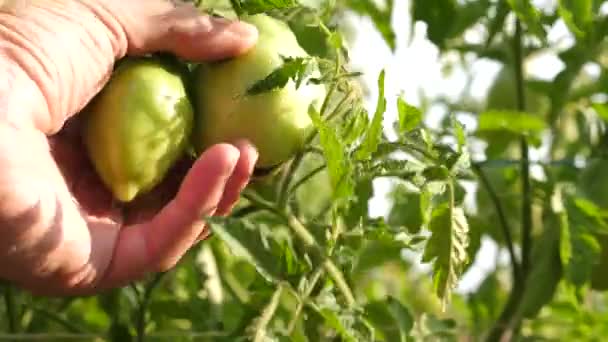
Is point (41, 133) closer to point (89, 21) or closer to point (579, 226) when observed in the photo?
point (89, 21)

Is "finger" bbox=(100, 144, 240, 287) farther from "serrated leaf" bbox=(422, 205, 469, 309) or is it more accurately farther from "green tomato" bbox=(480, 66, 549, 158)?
"green tomato" bbox=(480, 66, 549, 158)

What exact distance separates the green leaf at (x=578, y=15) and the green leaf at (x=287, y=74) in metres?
0.31

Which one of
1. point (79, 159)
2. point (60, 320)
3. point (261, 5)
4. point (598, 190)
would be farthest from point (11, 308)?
point (598, 190)

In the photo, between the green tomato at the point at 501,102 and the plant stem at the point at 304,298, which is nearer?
the plant stem at the point at 304,298

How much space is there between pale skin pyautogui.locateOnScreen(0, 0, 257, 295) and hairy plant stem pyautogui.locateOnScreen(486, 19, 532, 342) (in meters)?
0.46

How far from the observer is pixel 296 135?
0.85 metres

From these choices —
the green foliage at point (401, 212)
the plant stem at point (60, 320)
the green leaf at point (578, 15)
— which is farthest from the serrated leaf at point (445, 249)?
the plant stem at point (60, 320)

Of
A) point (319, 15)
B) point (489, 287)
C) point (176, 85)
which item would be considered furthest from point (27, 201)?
point (489, 287)

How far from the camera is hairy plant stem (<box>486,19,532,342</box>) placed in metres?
1.22

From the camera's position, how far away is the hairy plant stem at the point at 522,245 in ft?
4.00

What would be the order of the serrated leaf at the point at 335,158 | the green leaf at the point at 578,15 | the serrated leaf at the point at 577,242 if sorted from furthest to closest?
the serrated leaf at the point at 577,242
the green leaf at the point at 578,15
the serrated leaf at the point at 335,158

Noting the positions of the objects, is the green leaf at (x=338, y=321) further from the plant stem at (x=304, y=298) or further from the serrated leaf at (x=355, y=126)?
the serrated leaf at (x=355, y=126)

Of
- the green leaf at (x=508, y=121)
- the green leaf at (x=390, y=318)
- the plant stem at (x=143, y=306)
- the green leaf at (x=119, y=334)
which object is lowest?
the green leaf at (x=119, y=334)

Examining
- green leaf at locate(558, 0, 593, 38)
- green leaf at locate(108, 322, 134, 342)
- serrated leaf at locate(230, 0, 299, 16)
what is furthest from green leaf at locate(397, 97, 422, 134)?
green leaf at locate(108, 322, 134, 342)
